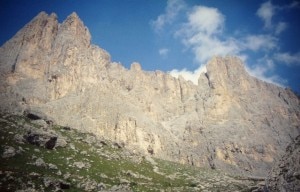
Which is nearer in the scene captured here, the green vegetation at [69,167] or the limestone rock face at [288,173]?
the limestone rock face at [288,173]

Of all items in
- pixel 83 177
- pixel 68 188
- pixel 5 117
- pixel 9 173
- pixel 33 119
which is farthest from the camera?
pixel 33 119

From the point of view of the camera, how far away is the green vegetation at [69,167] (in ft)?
194

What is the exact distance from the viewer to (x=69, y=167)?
78.2 metres

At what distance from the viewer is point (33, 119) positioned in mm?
116062

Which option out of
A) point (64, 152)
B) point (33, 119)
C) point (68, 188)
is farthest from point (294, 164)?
point (33, 119)

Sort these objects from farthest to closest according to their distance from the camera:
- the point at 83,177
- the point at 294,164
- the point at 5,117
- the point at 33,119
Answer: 1. the point at 33,119
2. the point at 5,117
3. the point at 83,177
4. the point at 294,164

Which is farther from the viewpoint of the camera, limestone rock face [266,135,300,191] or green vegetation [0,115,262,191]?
green vegetation [0,115,262,191]

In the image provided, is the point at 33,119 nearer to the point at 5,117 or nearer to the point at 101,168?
the point at 5,117

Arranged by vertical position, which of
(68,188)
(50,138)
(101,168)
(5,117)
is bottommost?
(68,188)

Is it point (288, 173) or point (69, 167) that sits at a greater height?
point (69, 167)

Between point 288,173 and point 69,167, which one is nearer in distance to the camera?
point 288,173

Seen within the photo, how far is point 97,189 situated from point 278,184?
1928 inches

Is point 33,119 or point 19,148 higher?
point 33,119

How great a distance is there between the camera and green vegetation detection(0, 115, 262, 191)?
59.0 m
